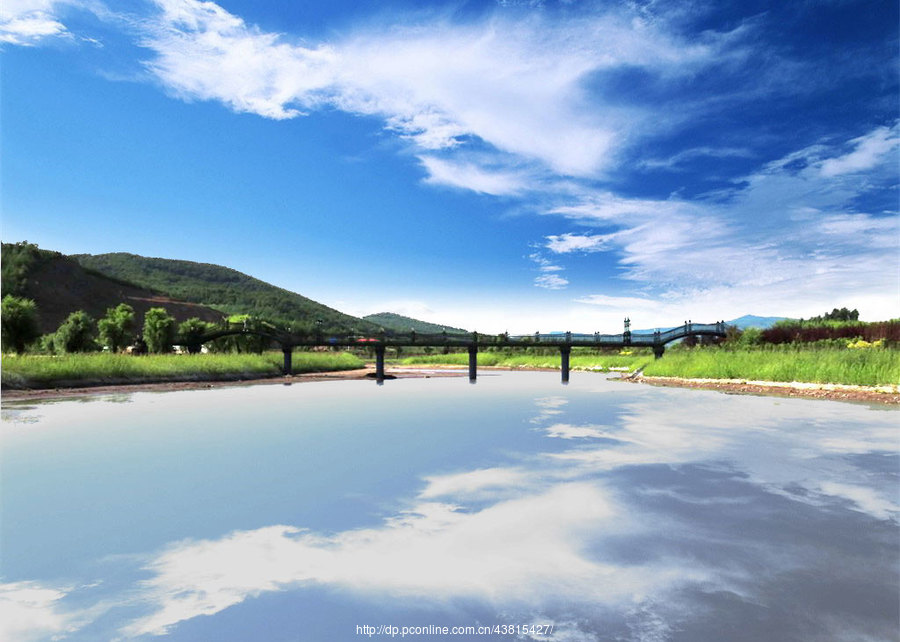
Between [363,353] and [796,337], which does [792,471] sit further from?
[363,353]

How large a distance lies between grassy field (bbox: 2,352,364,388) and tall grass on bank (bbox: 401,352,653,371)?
39.6 metres

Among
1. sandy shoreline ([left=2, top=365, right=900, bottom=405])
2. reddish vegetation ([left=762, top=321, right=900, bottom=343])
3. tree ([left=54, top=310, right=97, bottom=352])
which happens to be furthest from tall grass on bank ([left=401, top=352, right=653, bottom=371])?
tree ([left=54, top=310, right=97, bottom=352])

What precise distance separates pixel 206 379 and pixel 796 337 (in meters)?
45.8

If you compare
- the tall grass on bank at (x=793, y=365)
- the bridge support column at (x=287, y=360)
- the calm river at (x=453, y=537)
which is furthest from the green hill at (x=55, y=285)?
the calm river at (x=453, y=537)

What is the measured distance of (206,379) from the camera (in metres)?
41.1

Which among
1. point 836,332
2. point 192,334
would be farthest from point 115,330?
point 836,332

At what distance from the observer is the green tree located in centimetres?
5469

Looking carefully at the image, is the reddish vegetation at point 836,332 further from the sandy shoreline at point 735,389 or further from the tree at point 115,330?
the tree at point 115,330

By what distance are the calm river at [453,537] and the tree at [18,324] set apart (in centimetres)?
3022

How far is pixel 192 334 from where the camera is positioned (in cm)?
5778

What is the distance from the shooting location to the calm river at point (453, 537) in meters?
4.67

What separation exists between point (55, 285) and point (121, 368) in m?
99.8

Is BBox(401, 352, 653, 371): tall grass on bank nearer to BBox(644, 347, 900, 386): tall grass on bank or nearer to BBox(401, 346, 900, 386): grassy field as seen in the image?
BBox(401, 346, 900, 386): grassy field

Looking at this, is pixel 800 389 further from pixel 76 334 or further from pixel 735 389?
pixel 76 334
